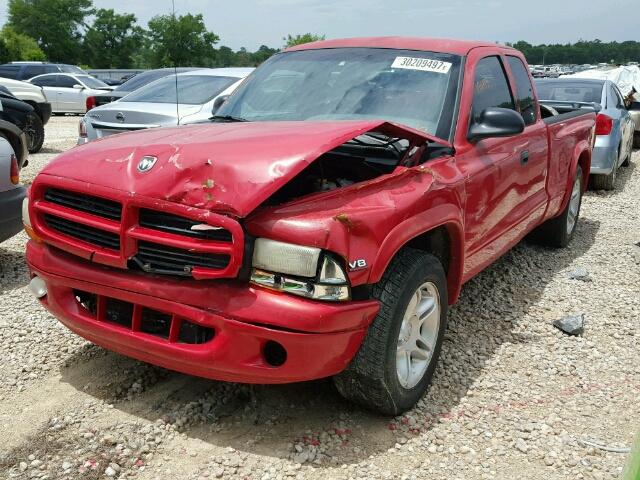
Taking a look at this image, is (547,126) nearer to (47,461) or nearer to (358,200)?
(358,200)

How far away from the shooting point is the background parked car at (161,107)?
7.88 metres

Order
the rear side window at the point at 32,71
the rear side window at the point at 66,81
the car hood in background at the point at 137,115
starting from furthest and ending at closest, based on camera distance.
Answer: the rear side window at the point at 32,71 < the rear side window at the point at 66,81 < the car hood in background at the point at 137,115

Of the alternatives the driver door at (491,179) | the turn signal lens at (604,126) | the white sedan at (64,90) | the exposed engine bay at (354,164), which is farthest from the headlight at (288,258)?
the white sedan at (64,90)

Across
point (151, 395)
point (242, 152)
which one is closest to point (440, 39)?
point (242, 152)

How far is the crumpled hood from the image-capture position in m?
2.64

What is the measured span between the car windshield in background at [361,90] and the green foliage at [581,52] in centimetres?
9286

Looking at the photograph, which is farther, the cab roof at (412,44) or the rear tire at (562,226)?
the rear tire at (562,226)

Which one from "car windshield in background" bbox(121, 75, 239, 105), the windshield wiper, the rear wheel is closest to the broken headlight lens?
the windshield wiper

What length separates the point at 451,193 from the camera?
3.40m

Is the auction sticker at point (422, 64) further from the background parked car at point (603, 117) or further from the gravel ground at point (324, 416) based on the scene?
the background parked car at point (603, 117)

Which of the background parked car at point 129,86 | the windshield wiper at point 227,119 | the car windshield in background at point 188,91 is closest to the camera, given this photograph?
the windshield wiper at point 227,119

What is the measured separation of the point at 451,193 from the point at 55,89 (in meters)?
22.4

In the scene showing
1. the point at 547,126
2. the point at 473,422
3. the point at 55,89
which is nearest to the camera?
the point at 473,422

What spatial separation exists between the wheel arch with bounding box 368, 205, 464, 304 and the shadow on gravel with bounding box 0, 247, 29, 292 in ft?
10.4
